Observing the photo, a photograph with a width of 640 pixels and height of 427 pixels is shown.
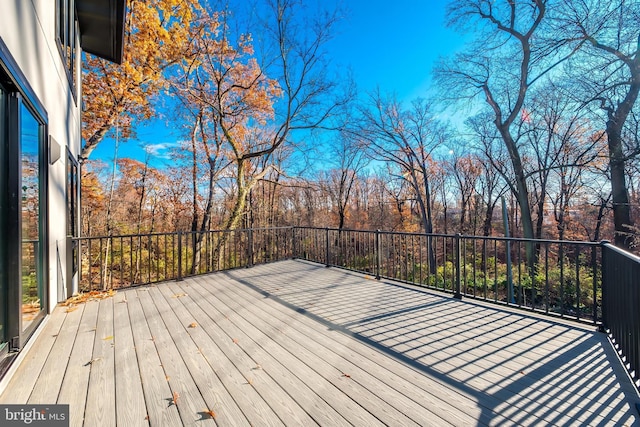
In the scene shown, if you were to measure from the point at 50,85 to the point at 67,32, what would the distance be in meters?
1.74

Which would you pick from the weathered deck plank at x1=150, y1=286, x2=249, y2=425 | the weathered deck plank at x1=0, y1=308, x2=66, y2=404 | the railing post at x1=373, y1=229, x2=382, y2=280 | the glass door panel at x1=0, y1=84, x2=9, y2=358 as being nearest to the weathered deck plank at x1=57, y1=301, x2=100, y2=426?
the weathered deck plank at x1=0, y1=308, x2=66, y2=404

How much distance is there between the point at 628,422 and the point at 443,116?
44.9 ft

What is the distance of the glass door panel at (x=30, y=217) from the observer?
2191mm

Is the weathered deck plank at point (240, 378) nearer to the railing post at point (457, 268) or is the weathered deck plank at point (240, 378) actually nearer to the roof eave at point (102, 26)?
the railing post at point (457, 268)

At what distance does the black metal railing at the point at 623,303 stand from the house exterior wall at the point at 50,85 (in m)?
4.41

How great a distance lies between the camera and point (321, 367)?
2070mm

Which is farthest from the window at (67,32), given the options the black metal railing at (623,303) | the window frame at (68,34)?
the black metal railing at (623,303)

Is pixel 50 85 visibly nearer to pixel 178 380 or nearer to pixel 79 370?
pixel 79 370

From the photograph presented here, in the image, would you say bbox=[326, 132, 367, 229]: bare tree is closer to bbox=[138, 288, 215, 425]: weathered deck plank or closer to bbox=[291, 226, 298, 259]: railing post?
bbox=[291, 226, 298, 259]: railing post

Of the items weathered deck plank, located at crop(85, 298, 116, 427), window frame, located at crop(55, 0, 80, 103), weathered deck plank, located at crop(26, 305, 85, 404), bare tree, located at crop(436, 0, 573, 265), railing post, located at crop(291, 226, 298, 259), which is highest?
bare tree, located at crop(436, 0, 573, 265)

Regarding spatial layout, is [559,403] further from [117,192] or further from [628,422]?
[117,192]

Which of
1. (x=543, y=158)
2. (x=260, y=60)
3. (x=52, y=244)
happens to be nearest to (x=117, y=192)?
(x=260, y=60)

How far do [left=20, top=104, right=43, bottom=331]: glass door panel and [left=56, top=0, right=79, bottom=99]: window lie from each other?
5.75ft

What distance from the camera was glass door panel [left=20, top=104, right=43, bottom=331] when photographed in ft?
7.19
